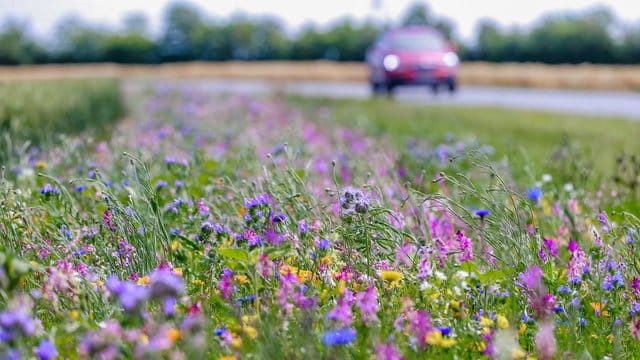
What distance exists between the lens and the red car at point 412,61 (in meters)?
24.1

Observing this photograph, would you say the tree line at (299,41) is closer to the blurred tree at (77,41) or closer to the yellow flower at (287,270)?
the blurred tree at (77,41)

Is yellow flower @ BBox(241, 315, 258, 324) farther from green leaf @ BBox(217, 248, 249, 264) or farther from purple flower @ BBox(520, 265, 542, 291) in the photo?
purple flower @ BBox(520, 265, 542, 291)

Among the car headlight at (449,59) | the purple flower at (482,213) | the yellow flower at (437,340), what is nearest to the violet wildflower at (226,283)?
the yellow flower at (437,340)

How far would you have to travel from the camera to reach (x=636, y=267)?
3623mm

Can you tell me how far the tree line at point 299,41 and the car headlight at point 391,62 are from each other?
64.5 feet

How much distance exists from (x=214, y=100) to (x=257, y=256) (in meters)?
14.2

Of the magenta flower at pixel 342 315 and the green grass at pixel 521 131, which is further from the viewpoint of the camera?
the green grass at pixel 521 131

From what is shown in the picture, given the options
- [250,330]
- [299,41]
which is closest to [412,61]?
[250,330]

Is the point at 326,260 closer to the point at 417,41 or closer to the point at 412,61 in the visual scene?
the point at 412,61

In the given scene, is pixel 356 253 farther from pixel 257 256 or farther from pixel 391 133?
pixel 391 133

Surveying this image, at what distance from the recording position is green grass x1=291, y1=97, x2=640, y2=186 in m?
7.74

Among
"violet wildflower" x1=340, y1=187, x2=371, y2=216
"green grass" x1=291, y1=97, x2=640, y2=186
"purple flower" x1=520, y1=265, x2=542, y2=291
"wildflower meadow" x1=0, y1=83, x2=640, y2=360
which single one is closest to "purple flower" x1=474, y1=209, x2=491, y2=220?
"wildflower meadow" x1=0, y1=83, x2=640, y2=360

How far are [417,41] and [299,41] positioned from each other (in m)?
54.5

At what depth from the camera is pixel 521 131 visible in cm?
1193
